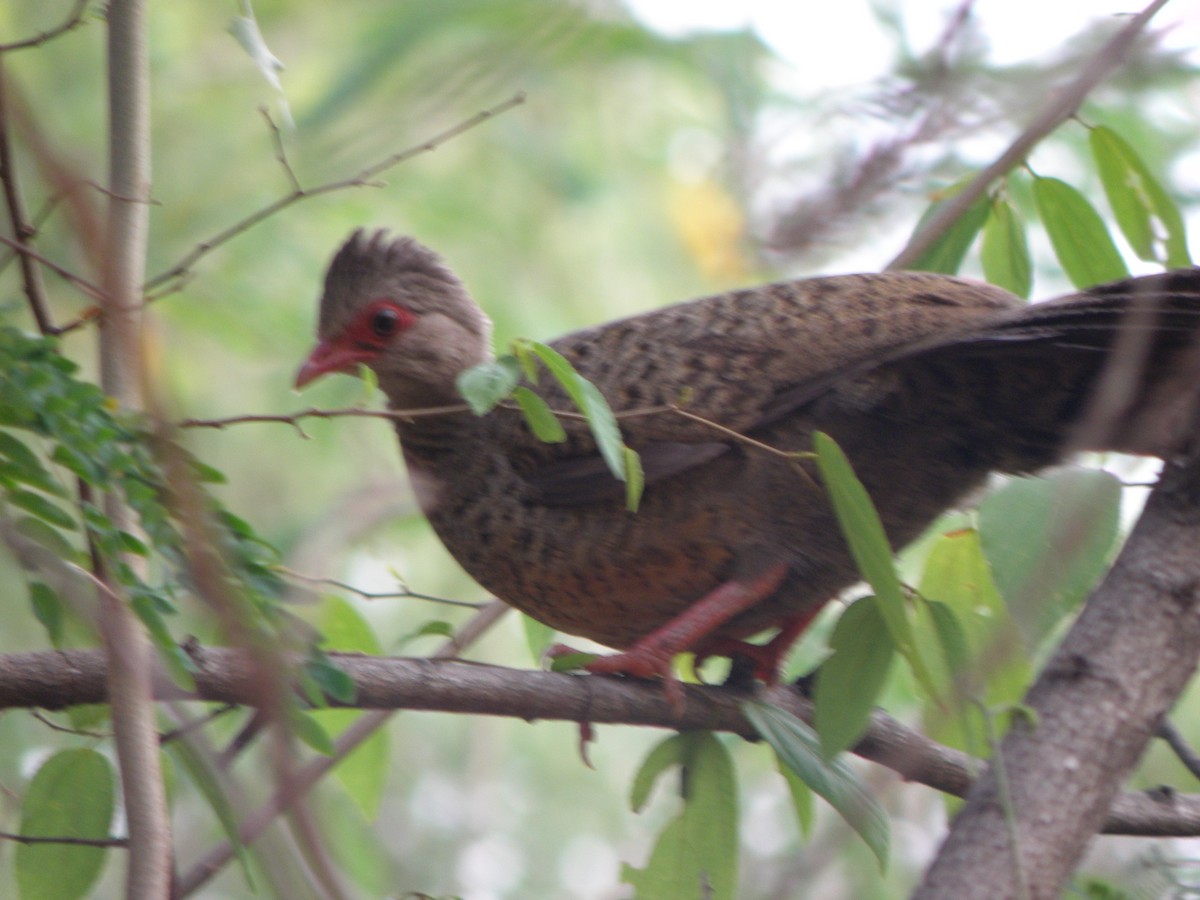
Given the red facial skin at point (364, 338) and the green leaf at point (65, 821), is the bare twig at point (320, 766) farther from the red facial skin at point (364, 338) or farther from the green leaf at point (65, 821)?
the red facial skin at point (364, 338)

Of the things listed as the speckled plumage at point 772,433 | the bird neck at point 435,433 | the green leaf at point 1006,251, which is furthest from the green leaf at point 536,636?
the green leaf at point 1006,251

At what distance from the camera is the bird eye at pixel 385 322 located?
343 cm

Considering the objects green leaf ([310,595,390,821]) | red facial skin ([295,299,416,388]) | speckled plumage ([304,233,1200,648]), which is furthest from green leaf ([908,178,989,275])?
green leaf ([310,595,390,821])

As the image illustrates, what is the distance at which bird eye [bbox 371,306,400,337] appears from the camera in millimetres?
3432

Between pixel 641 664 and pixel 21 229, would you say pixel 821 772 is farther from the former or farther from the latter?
pixel 21 229

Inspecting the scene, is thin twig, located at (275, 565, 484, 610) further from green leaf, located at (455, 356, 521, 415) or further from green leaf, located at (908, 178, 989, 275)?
green leaf, located at (908, 178, 989, 275)

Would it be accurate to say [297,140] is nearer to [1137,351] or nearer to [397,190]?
[397,190]

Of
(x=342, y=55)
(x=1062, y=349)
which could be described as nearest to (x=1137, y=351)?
(x=1062, y=349)

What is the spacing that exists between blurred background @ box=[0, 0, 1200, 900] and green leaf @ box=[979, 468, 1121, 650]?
0.39 m

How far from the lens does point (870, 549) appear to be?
1.81 m

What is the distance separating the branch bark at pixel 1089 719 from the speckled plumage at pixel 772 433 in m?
0.25

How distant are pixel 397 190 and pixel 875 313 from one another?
2918mm

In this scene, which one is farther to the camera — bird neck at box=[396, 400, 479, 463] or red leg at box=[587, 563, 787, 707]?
bird neck at box=[396, 400, 479, 463]

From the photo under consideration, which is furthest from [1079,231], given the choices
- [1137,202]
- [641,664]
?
[641,664]
